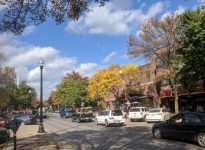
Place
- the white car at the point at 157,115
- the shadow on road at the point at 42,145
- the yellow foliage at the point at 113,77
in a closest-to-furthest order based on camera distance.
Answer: the shadow on road at the point at 42,145 < the white car at the point at 157,115 < the yellow foliage at the point at 113,77

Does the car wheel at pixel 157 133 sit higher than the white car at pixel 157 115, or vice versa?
the white car at pixel 157 115

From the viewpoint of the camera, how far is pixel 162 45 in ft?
148

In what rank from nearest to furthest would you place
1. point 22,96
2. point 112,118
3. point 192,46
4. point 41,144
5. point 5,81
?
1. point 41,144
2. point 192,46
3. point 112,118
4. point 5,81
5. point 22,96

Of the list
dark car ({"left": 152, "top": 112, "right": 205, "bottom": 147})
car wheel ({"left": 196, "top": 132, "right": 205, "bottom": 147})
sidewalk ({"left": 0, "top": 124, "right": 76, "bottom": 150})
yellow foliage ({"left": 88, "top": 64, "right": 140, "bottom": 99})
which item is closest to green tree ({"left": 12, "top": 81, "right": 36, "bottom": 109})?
yellow foliage ({"left": 88, "top": 64, "right": 140, "bottom": 99})

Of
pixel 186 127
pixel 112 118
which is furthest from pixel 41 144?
pixel 112 118

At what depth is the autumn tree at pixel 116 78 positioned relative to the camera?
205ft

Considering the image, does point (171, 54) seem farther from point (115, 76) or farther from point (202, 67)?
point (115, 76)

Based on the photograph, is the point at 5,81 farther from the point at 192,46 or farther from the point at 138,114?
the point at 192,46

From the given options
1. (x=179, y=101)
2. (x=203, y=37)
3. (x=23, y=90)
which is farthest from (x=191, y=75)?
(x=23, y=90)

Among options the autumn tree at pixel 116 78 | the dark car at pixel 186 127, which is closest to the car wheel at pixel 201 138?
the dark car at pixel 186 127

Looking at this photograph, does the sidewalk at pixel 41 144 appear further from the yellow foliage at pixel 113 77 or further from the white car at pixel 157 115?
the yellow foliage at pixel 113 77

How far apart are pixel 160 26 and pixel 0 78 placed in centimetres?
3834

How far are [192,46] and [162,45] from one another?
35.3 ft

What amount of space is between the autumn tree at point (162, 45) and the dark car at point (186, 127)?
23.9 m
